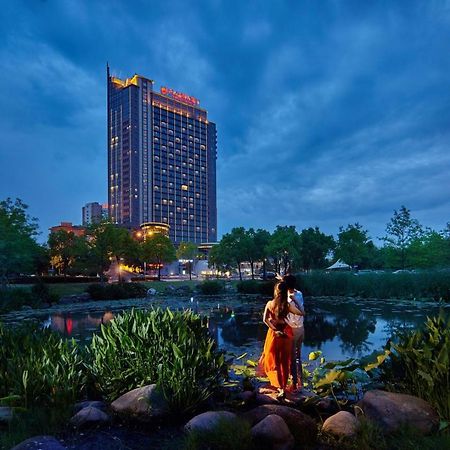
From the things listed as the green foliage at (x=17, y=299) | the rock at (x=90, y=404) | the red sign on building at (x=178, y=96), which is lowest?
the green foliage at (x=17, y=299)

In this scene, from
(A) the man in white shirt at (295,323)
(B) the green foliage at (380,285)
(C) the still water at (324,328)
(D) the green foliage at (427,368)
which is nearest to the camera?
(D) the green foliage at (427,368)

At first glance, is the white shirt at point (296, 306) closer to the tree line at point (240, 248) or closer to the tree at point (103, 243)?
the tree line at point (240, 248)

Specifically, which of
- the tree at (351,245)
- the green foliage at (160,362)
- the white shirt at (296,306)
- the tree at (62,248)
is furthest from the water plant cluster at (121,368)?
the tree at (62,248)

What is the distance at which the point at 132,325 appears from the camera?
5.93m

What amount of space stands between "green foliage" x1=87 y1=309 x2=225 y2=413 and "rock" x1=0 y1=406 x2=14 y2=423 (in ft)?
3.84

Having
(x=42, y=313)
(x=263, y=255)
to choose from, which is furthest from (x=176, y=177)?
(x=42, y=313)

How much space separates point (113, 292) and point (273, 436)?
112 ft

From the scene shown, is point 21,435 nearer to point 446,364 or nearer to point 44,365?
point 44,365

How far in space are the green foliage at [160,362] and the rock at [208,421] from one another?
59 centimetres

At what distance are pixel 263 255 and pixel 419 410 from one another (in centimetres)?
5910

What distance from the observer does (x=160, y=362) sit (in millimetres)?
5180

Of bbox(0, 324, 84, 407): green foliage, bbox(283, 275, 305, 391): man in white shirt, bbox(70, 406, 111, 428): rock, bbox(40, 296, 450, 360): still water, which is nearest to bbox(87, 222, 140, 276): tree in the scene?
bbox(40, 296, 450, 360): still water

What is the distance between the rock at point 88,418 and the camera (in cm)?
450

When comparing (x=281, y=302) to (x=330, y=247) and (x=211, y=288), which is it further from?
(x=330, y=247)
